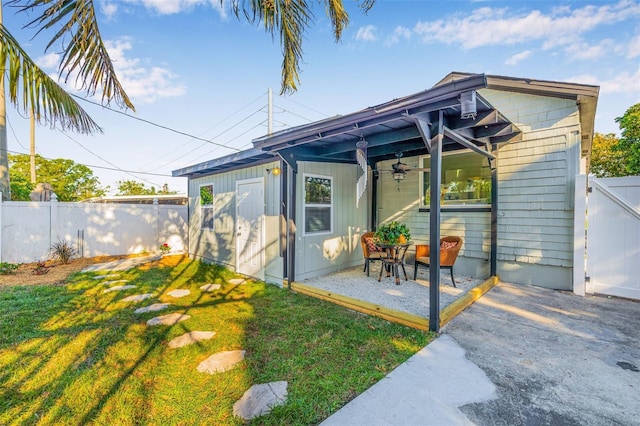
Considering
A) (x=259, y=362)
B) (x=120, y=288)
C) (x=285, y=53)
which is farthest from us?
(x=120, y=288)

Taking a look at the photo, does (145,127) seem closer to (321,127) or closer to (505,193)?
(321,127)

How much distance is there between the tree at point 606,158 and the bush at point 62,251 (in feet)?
78.8

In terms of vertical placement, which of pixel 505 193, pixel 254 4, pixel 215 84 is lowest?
pixel 505 193

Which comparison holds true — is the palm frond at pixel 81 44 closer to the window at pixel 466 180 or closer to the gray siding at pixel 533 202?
the window at pixel 466 180

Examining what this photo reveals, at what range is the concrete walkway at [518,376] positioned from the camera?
1.87 m

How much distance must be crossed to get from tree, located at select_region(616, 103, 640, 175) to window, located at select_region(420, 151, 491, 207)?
11840 millimetres

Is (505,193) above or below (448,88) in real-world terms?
below

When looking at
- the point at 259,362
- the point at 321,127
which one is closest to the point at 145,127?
the point at 321,127

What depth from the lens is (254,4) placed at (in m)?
2.03

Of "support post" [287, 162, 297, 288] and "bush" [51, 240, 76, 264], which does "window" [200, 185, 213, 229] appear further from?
"bush" [51, 240, 76, 264]

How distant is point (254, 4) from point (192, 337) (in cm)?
318

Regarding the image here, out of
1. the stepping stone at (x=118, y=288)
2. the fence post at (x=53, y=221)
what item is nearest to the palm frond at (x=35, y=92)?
the stepping stone at (x=118, y=288)

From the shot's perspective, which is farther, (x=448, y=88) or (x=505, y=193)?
(x=505, y=193)

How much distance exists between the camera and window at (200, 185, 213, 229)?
7.37m
